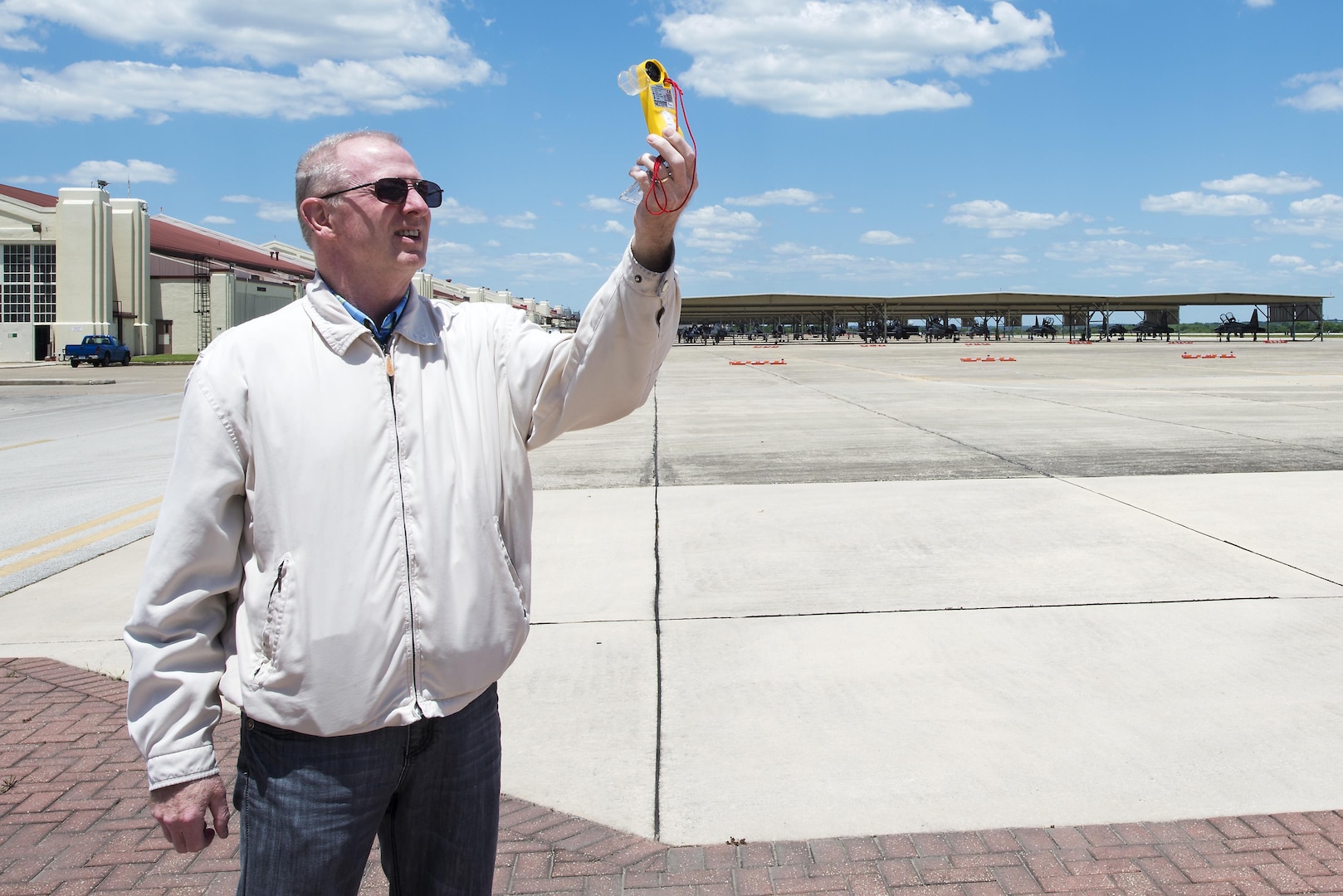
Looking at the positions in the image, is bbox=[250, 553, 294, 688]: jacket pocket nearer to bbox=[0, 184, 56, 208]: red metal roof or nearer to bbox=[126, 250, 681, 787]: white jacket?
bbox=[126, 250, 681, 787]: white jacket

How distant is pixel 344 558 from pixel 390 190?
69 cm

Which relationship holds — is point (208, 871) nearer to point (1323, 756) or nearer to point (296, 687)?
point (296, 687)

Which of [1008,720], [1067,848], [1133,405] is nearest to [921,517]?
[1008,720]

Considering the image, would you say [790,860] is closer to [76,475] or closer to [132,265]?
[76,475]

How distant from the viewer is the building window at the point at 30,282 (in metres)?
51.5

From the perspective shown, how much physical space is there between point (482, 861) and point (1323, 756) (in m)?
3.28

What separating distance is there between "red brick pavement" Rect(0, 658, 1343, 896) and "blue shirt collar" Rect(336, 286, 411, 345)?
1.86m

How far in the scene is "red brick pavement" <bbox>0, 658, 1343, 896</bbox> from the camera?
308 centimetres

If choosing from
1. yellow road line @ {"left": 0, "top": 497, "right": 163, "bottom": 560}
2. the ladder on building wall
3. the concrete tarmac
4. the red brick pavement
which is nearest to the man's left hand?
the red brick pavement

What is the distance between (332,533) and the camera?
74.2 inches

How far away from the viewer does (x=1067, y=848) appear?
3264 millimetres

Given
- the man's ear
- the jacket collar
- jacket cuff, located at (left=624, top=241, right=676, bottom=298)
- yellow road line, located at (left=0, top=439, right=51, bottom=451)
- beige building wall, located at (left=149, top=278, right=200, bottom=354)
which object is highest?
beige building wall, located at (left=149, top=278, right=200, bottom=354)

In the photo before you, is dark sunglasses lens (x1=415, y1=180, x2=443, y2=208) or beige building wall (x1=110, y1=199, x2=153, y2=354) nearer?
dark sunglasses lens (x1=415, y1=180, x2=443, y2=208)

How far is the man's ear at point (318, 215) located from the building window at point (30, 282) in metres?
57.6
